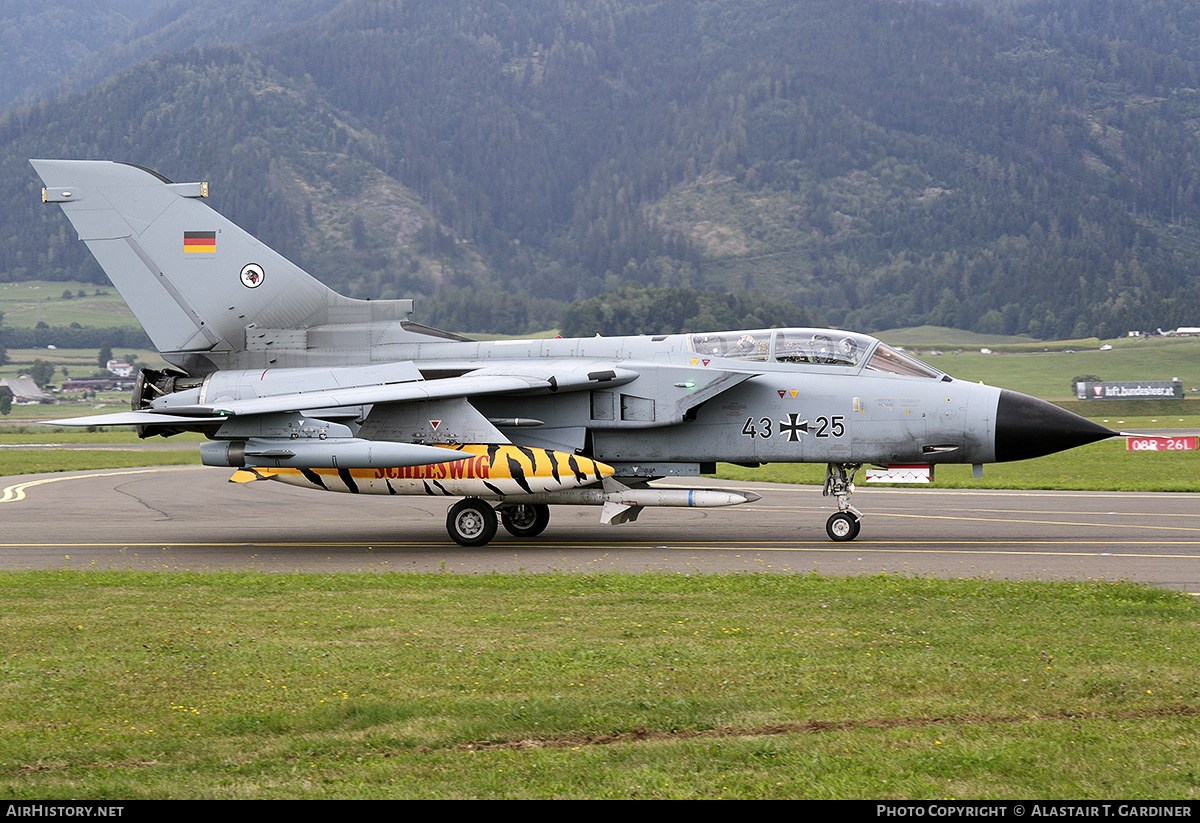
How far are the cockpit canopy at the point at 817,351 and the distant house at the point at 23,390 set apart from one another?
116 metres

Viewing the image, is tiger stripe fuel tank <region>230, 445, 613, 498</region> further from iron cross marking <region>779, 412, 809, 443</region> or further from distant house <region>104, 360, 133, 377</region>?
distant house <region>104, 360, 133, 377</region>

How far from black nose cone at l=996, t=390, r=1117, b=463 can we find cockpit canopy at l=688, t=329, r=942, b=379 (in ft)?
3.81

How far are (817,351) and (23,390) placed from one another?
12495 cm

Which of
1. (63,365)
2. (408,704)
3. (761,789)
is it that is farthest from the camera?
(63,365)

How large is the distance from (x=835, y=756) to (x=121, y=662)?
503 cm

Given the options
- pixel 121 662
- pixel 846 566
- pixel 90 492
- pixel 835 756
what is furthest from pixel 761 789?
pixel 90 492

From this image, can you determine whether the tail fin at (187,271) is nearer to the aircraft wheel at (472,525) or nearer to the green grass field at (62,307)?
the aircraft wheel at (472,525)

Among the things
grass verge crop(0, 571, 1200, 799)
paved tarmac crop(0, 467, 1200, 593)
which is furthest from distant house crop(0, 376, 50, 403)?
grass verge crop(0, 571, 1200, 799)

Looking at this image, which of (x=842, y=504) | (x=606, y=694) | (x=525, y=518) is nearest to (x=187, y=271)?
(x=525, y=518)

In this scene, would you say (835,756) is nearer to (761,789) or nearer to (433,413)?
(761,789)

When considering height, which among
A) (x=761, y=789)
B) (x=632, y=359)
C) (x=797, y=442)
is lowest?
(x=761, y=789)

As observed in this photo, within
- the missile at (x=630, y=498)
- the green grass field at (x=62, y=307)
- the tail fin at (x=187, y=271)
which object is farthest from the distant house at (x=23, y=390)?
the missile at (x=630, y=498)

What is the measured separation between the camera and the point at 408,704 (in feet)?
22.5

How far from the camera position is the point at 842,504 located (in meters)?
16.7
